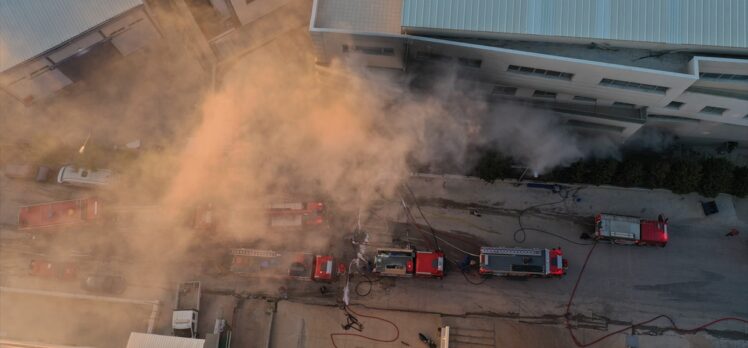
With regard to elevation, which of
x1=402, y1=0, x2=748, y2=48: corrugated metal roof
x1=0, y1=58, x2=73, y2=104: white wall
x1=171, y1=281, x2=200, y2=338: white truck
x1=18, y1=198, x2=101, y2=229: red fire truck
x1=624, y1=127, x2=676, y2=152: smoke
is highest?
x1=402, y1=0, x2=748, y2=48: corrugated metal roof

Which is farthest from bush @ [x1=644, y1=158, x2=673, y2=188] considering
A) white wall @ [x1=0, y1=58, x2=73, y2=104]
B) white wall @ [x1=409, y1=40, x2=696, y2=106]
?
white wall @ [x1=0, y1=58, x2=73, y2=104]

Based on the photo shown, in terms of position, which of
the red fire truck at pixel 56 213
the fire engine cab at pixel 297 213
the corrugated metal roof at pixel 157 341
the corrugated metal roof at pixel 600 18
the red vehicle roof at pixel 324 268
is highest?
the corrugated metal roof at pixel 600 18

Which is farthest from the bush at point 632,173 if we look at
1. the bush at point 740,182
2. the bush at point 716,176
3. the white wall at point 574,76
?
the bush at point 740,182

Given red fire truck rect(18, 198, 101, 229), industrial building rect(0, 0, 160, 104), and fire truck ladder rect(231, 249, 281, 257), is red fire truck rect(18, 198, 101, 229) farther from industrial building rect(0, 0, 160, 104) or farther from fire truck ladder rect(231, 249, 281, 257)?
fire truck ladder rect(231, 249, 281, 257)

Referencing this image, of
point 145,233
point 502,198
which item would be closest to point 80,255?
point 145,233

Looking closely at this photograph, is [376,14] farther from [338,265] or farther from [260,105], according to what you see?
[338,265]

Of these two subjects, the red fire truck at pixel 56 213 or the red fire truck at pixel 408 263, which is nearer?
the red fire truck at pixel 408 263

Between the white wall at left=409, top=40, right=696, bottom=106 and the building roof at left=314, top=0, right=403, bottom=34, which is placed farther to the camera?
the building roof at left=314, top=0, right=403, bottom=34

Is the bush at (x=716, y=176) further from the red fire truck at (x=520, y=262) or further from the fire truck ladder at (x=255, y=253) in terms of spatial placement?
the fire truck ladder at (x=255, y=253)
